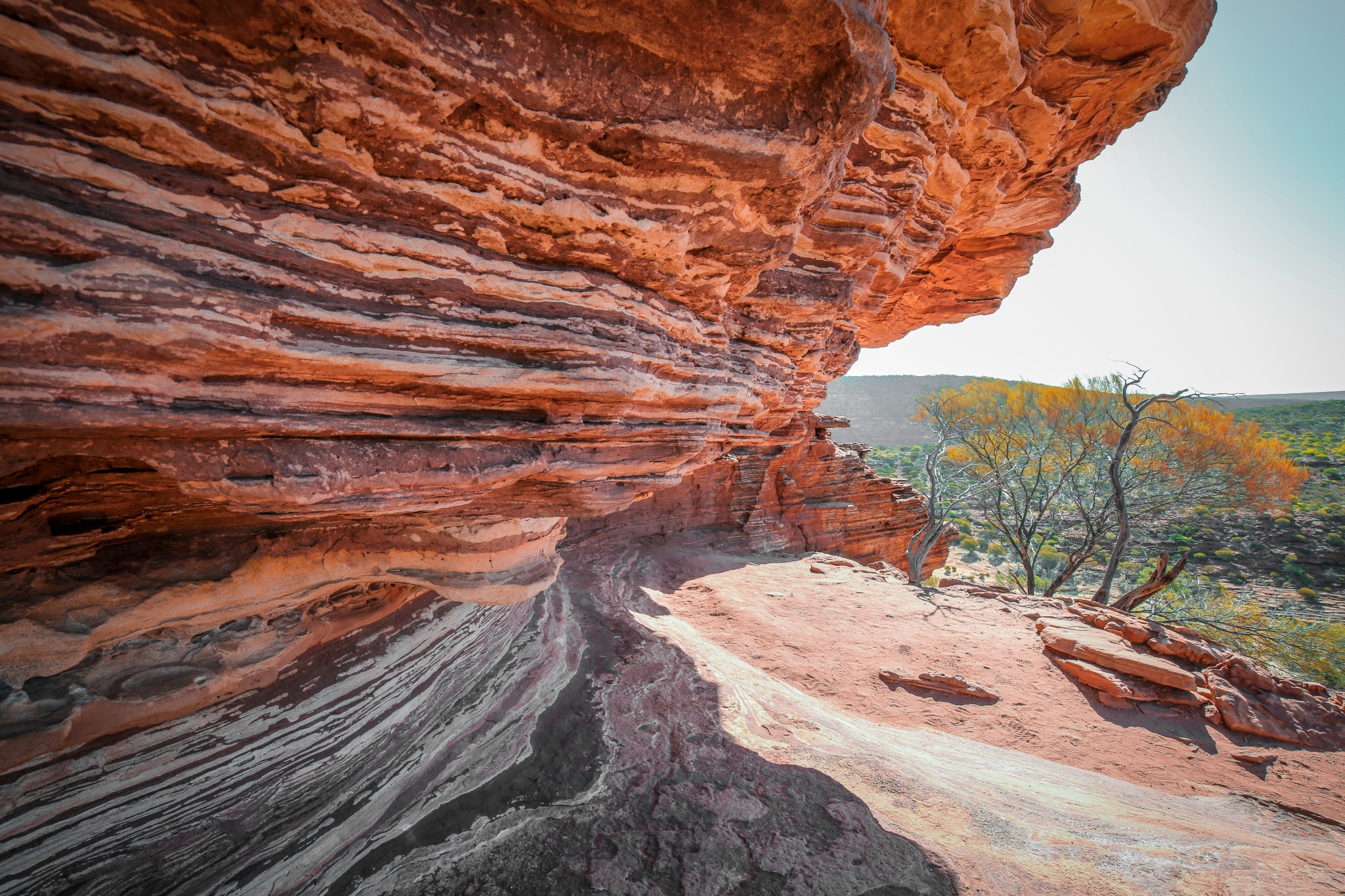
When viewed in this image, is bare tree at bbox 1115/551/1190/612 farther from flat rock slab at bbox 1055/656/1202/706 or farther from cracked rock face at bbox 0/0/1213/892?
cracked rock face at bbox 0/0/1213/892

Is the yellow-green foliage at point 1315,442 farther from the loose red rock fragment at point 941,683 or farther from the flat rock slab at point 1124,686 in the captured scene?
the loose red rock fragment at point 941,683

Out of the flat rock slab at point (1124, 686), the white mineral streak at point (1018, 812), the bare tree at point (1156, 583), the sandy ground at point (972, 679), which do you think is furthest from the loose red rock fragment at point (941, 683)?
the bare tree at point (1156, 583)

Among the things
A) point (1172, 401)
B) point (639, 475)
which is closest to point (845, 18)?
point (639, 475)

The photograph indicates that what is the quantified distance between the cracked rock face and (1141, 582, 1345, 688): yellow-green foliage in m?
10.9

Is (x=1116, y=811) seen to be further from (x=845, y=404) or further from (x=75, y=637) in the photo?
(x=845, y=404)

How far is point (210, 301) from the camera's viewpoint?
1.88 metres

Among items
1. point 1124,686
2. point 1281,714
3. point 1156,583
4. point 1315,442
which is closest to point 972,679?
point 1124,686

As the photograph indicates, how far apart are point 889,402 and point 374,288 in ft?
247

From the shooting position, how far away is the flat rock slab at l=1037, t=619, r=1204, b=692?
19.5ft

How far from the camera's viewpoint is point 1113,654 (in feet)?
20.8

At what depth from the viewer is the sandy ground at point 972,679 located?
5.00 m

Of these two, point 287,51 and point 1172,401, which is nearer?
Result: point 287,51

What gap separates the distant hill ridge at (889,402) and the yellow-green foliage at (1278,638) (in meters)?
48.6

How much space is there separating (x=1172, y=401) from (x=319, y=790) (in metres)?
16.1
